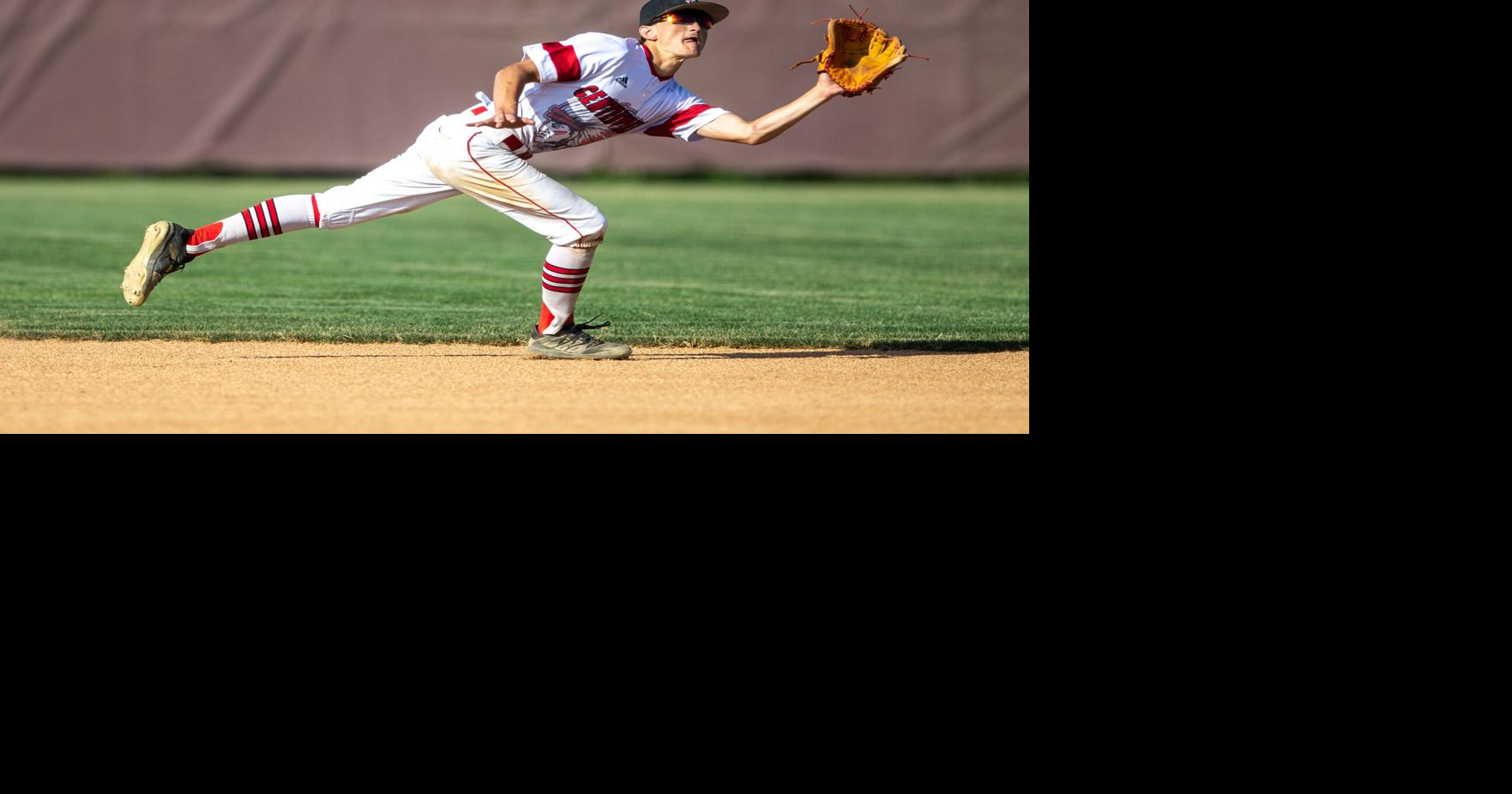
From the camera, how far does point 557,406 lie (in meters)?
4.61

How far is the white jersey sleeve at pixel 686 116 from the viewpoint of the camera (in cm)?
539

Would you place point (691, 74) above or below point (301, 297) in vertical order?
above

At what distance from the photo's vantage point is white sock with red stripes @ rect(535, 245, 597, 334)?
18.3ft

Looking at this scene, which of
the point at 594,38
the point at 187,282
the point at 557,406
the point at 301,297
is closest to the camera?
the point at 557,406

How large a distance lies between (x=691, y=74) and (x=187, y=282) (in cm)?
1015

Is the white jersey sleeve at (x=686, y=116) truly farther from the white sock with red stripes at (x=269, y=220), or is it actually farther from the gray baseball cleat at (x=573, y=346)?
the white sock with red stripes at (x=269, y=220)

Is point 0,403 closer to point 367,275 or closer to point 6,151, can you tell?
point 367,275

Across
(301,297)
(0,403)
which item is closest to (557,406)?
(0,403)

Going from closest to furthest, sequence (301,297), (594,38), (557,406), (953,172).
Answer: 1. (557,406)
2. (594,38)
3. (301,297)
4. (953,172)

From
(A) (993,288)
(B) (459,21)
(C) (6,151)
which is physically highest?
(B) (459,21)

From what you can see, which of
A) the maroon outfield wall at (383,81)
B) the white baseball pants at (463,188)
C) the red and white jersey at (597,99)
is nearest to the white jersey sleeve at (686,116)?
the red and white jersey at (597,99)

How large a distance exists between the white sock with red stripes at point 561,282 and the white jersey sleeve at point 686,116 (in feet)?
1.70

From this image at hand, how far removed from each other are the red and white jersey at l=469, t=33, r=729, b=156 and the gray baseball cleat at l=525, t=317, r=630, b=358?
71 centimetres

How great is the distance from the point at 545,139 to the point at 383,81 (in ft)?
42.7
